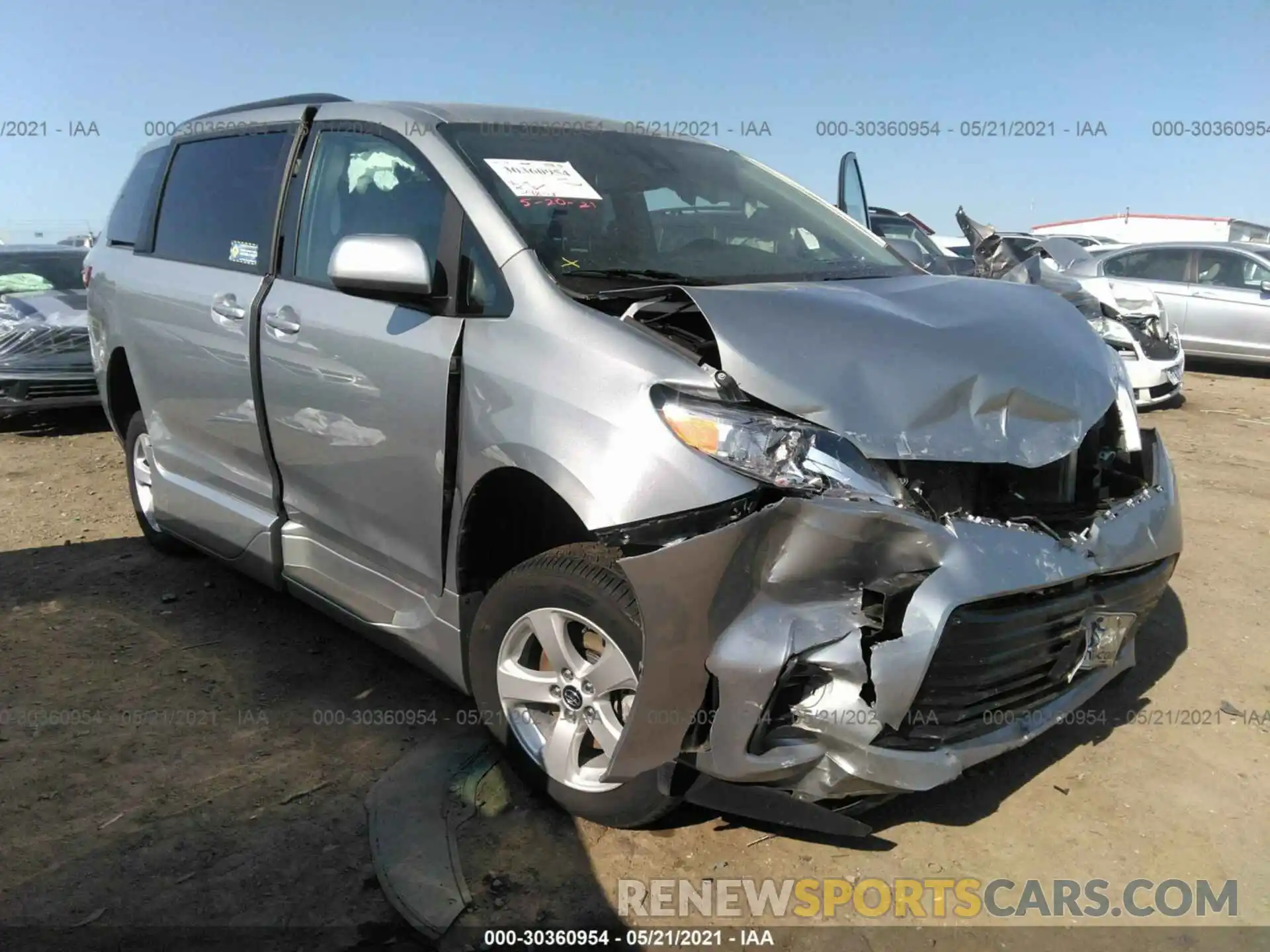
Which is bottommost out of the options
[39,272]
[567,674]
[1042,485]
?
[567,674]

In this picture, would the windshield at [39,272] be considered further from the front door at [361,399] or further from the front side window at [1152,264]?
the front side window at [1152,264]

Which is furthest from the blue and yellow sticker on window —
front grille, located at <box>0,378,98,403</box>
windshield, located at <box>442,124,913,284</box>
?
front grille, located at <box>0,378,98,403</box>

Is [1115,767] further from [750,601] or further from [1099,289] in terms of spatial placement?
[1099,289]

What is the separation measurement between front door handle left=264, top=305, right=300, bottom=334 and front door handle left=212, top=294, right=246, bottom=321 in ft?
0.63

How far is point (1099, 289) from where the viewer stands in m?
8.34

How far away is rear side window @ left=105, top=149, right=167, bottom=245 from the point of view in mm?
4449

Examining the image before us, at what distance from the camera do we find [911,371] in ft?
7.50

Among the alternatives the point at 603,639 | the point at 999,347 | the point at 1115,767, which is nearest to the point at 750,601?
the point at 603,639

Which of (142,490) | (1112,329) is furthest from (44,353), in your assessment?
(1112,329)

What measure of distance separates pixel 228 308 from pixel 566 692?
200 cm

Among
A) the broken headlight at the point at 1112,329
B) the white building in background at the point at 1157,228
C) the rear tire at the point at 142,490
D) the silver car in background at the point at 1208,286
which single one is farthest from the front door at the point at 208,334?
the white building in background at the point at 1157,228

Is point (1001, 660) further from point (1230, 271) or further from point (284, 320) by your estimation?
point (1230, 271)

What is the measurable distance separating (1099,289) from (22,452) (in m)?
8.72

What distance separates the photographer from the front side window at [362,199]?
9.57 ft
